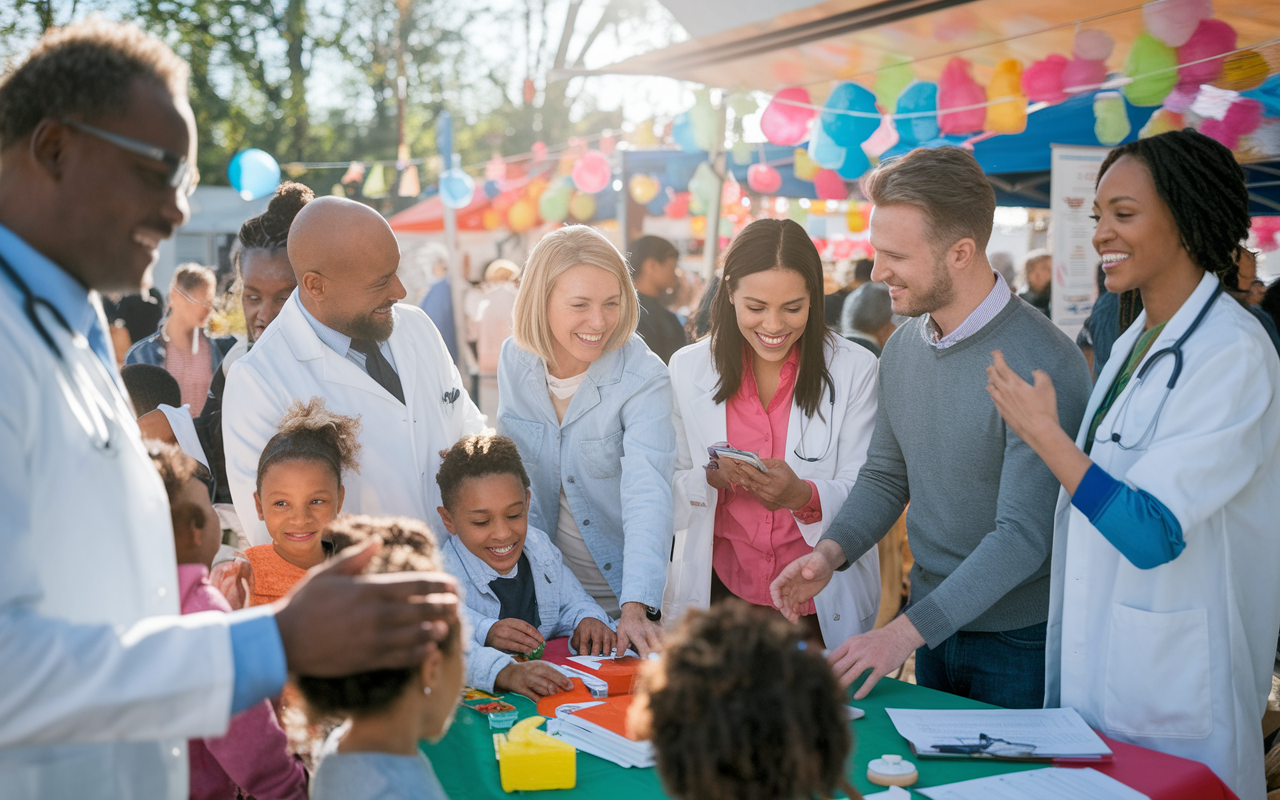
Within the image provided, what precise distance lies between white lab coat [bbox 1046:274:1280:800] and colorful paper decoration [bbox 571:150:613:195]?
8169 millimetres

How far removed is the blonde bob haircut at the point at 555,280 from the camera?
2867 millimetres

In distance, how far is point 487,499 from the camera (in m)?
2.62

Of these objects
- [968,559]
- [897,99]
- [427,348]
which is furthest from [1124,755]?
[897,99]

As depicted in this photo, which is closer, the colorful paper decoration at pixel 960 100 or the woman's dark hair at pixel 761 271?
the woman's dark hair at pixel 761 271

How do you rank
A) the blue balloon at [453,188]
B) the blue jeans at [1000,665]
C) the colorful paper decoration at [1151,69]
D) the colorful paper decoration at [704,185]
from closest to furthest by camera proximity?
the blue jeans at [1000,665]
the colorful paper decoration at [1151,69]
the colorful paper decoration at [704,185]
the blue balloon at [453,188]

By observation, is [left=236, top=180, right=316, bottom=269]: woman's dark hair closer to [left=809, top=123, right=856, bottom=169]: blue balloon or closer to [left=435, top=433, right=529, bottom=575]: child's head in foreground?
[left=435, top=433, right=529, bottom=575]: child's head in foreground

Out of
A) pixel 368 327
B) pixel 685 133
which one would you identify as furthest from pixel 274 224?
pixel 685 133

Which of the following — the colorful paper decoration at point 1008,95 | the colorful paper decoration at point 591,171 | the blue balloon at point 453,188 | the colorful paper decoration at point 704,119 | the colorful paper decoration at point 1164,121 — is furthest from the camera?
the colorful paper decoration at point 591,171

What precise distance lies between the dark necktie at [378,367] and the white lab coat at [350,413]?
24mm

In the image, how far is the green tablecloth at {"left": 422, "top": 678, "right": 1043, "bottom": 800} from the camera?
1.74 m

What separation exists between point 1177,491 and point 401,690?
1.48 metres

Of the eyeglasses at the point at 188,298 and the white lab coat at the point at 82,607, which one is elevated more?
the eyeglasses at the point at 188,298

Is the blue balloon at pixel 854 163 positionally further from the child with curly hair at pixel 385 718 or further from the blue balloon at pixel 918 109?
the child with curly hair at pixel 385 718

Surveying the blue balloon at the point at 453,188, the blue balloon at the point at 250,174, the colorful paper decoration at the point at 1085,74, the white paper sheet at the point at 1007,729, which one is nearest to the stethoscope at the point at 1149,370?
the white paper sheet at the point at 1007,729
